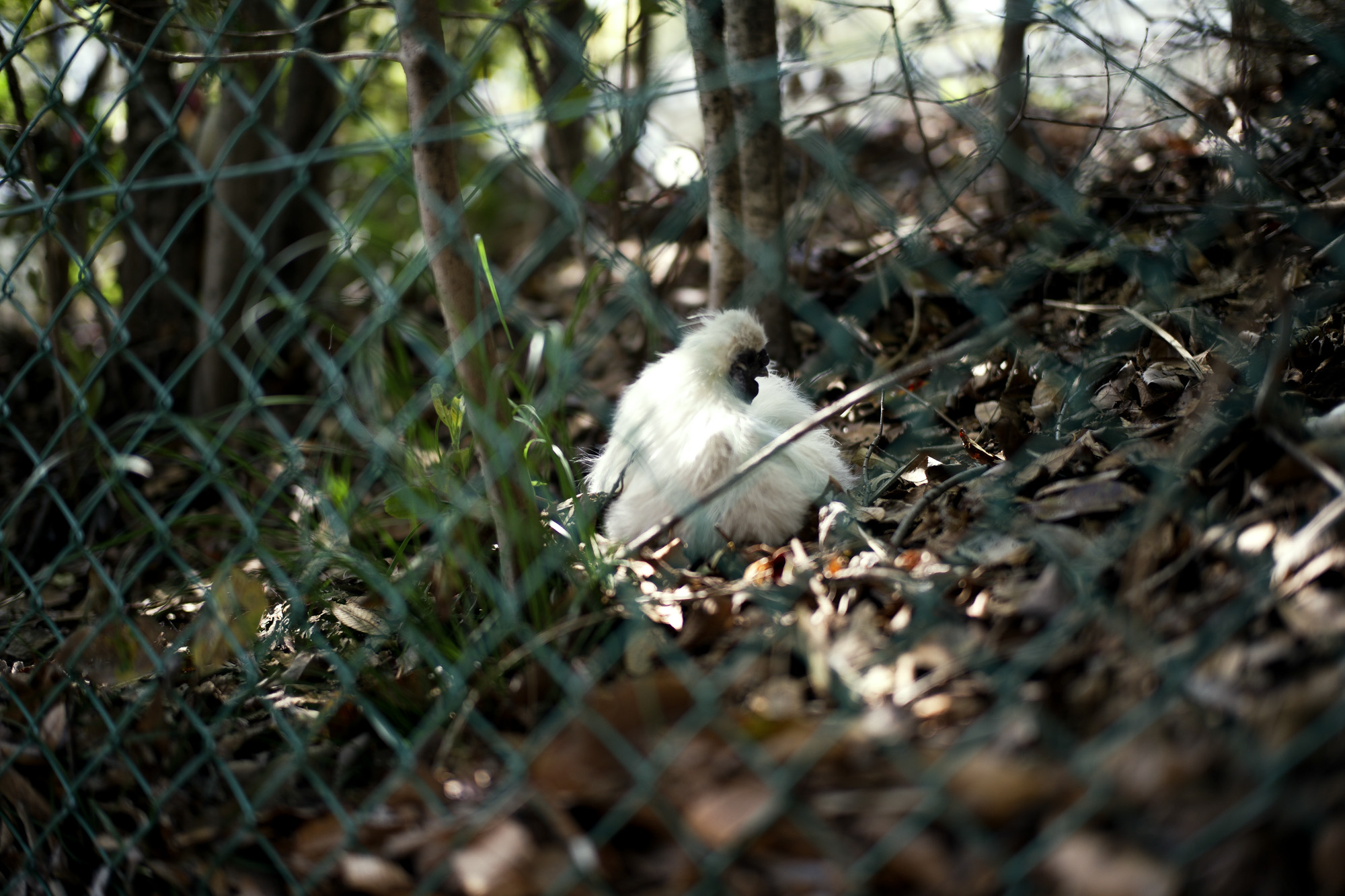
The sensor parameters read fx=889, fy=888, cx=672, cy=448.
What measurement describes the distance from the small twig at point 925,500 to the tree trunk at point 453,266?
2.45 ft

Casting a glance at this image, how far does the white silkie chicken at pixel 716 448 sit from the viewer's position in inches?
82.0

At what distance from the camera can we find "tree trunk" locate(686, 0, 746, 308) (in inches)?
96.7

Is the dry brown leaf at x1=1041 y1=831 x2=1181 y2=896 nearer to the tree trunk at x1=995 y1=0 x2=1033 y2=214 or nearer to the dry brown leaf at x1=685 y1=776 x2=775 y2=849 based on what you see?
the dry brown leaf at x1=685 y1=776 x2=775 y2=849

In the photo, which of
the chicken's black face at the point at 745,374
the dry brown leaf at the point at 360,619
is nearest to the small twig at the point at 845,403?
the dry brown leaf at the point at 360,619

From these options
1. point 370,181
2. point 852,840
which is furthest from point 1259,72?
point 370,181

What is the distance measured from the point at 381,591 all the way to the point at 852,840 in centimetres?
92

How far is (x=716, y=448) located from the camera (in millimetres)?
2150

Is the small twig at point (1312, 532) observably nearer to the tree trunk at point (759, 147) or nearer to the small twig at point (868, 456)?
the small twig at point (868, 456)

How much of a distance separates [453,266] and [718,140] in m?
1.12

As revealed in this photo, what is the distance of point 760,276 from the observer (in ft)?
8.95

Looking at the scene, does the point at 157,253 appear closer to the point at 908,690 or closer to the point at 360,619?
the point at 360,619

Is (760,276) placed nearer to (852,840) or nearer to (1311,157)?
(1311,157)

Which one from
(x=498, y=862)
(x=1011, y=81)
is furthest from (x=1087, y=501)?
(x=1011, y=81)

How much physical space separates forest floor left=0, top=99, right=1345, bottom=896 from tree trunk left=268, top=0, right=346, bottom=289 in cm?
191
